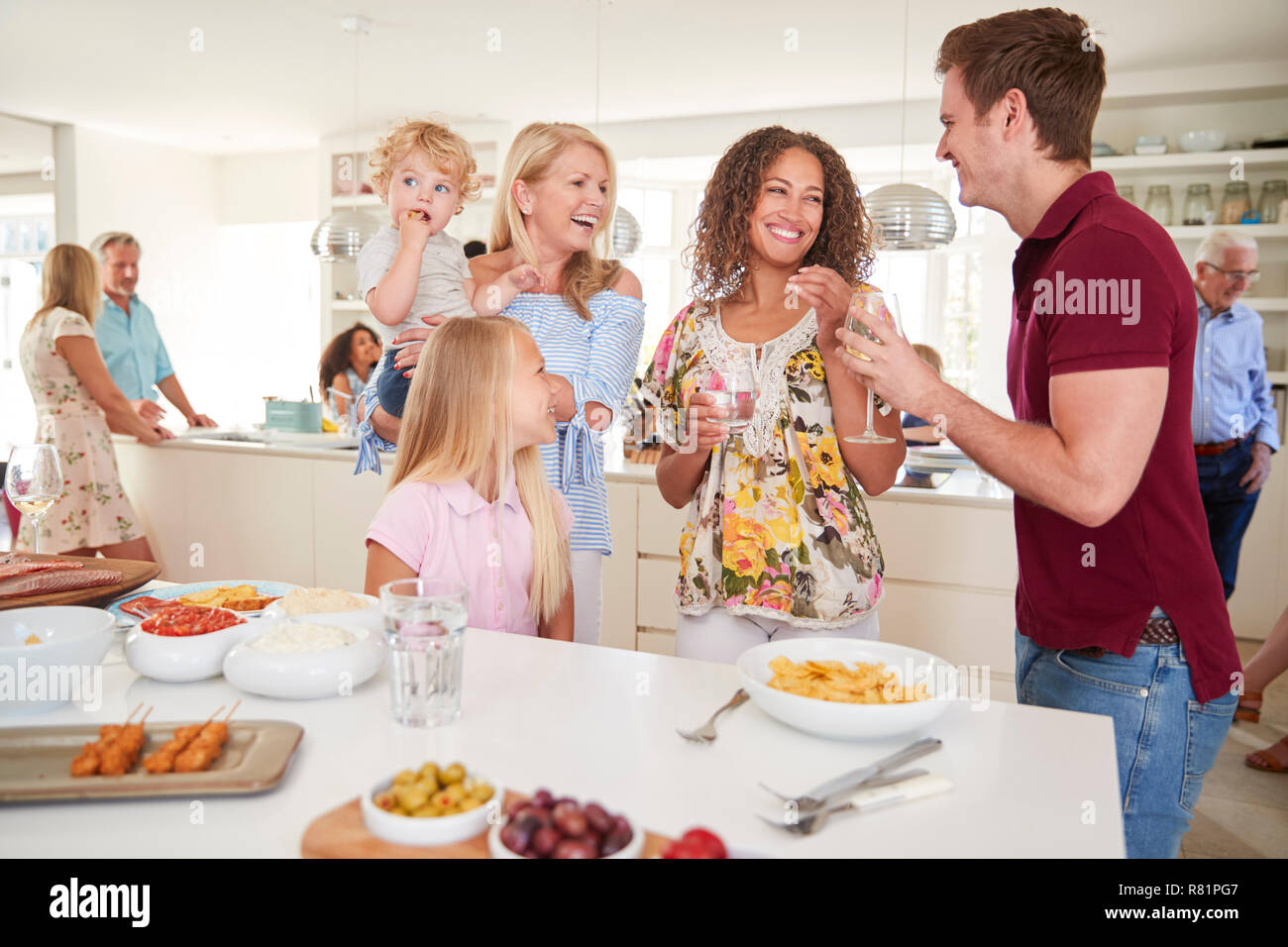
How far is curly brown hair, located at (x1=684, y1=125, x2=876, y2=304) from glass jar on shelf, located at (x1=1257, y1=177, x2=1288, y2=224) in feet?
13.6

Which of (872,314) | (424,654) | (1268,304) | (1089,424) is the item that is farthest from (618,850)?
(1268,304)

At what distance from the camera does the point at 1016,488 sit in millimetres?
1205

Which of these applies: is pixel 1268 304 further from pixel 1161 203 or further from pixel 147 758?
pixel 147 758

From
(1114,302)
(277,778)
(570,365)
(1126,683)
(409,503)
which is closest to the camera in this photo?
(277,778)

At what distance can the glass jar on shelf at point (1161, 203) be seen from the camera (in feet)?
16.8

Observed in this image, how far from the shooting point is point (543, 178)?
2.02 metres

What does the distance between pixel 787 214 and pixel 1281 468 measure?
13.4 feet

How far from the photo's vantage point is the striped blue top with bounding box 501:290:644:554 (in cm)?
195

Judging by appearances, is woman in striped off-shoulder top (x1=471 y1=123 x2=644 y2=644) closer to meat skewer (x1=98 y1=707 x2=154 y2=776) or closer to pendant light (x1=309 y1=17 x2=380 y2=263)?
meat skewer (x1=98 y1=707 x2=154 y2=776)

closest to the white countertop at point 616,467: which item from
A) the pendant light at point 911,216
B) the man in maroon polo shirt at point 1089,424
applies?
the pendant light at point 911,216

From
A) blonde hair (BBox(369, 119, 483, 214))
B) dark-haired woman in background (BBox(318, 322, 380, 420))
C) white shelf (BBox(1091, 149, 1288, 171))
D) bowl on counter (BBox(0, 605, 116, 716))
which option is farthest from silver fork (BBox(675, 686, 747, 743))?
white shelf (BBox(1091, 149, 1288, 171))

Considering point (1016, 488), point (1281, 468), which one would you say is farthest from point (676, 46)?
point (1016, 488)

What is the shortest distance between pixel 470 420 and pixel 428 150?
2.79 feet
